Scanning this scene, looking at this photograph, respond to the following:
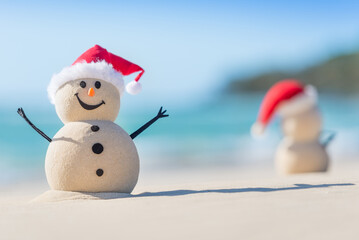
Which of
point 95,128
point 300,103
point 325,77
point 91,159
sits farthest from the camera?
point 325,77

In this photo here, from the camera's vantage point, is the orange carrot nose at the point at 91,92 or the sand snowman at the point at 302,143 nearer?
the orange carrot nose at the point at 91,92

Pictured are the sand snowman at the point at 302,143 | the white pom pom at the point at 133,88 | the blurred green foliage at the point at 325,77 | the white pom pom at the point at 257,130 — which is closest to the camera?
the white pom pom at the point at 257,130

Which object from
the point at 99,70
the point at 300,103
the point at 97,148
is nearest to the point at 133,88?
the point at 99,70

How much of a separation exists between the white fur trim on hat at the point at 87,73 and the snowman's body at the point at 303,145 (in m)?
3.48

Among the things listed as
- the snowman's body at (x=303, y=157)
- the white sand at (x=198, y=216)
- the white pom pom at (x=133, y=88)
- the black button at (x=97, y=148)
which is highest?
the white pom pom at (x=133, y=88)

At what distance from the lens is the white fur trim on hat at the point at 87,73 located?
5660mm

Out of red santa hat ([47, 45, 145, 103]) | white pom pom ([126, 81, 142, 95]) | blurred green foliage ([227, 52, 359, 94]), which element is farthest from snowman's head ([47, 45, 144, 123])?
blurred green foliage ([227, 52, 359, 94])

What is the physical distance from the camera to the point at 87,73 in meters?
5.66

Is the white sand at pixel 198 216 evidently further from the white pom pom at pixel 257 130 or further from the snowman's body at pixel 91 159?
the white pom pom at pixel 257 130

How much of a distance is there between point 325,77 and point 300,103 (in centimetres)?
7825

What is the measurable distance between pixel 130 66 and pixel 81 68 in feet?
1.96

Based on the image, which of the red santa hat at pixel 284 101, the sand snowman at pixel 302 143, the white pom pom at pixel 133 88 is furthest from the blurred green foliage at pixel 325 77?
the white pom pom at pixel 133 88

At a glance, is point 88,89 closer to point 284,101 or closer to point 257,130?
point 257,130

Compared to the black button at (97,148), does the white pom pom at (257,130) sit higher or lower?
higher
